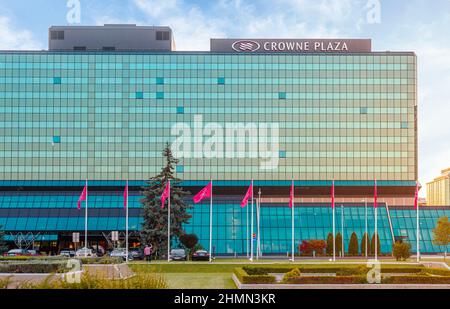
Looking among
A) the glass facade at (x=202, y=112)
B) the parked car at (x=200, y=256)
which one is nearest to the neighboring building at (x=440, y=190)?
the glass facade at (x=202, y=112)

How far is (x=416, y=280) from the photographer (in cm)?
3641

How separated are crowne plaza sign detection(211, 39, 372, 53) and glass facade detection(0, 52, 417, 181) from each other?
1.46m

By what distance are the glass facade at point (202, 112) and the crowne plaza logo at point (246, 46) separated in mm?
1836

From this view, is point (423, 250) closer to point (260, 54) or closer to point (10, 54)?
point (260, 54)

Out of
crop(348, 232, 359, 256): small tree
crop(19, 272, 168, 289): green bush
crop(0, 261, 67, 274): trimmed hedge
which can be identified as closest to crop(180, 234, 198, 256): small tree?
crop(348, 232, 359, 256): small tree

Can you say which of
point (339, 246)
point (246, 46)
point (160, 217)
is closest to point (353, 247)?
point (339, 246)

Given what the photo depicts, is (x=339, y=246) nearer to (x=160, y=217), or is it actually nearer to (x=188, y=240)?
(x=188, y=240)

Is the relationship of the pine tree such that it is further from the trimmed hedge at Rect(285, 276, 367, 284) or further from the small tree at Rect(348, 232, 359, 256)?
the trimmed hedge at Rect(285, 276, 367, 284)

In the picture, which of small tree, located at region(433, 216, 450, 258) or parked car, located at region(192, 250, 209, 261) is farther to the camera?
small tree, located at region(433, 216, 450, 258)

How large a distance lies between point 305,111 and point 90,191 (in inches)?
1393

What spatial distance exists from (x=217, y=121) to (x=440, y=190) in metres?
98.5

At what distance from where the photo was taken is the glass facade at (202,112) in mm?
102812

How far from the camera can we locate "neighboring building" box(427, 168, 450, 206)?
6693 inches

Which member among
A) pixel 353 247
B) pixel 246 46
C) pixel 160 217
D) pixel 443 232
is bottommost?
pixel 353 247
